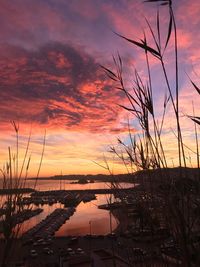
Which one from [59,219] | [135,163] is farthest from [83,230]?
[135,163]

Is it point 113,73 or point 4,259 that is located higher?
point 113,73

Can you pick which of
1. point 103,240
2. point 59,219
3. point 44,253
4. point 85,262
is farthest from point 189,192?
point 59,219

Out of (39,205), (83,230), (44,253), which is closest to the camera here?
(44,253)

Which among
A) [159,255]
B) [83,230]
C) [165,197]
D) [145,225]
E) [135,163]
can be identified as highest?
[135,163]

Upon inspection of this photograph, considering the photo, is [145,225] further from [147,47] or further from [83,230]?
[83,230]

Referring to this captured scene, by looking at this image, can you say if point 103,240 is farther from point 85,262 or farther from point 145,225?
point 145,225

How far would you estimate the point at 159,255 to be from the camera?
236cm

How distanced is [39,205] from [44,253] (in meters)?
64.4

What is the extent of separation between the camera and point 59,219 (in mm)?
51125

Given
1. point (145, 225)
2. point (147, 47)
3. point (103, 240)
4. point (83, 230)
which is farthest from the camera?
point (83, 230)

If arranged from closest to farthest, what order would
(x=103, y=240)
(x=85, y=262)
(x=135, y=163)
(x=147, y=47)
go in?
1. (x=147, y=47)
2. (x=135, y=163)
3. (x=85, y=262)
4. (x=103, y=240)

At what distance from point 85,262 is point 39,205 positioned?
251ft

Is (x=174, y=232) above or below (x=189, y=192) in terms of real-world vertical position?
below

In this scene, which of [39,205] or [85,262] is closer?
[85,262]
